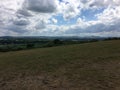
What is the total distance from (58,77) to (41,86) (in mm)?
1660

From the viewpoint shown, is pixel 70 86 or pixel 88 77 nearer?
pixel 70 86

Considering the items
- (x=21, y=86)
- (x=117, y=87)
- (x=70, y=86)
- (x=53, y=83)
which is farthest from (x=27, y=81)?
(x=117, y=87)

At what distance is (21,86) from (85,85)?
119 inches

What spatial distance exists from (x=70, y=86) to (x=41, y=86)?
1.36 metres

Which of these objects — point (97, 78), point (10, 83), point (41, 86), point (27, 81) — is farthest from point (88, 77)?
point (10, 83)

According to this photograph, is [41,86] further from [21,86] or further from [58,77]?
[58,77]

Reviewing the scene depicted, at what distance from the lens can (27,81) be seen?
8.89 meters

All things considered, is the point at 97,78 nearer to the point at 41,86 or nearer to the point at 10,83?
the point at 41,86

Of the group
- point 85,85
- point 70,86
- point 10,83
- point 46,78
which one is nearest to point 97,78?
point 85,85

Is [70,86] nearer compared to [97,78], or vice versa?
[70,86]

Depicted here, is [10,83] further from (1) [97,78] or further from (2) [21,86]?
(1) [97,78]

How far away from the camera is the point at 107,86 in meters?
7.54

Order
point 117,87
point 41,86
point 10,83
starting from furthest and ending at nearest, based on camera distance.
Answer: point 10,83 → point 41,86 → point 117,87

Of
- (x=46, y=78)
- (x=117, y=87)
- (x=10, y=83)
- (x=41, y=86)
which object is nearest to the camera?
(x=117, y=87)
